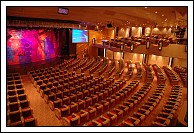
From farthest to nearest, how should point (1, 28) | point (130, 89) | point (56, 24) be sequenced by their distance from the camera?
point (56, 24)
point (130, 89)
point (1, 28)

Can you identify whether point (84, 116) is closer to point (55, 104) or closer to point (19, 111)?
point (55, 104)

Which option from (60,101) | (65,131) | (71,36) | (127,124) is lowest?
(127,124)

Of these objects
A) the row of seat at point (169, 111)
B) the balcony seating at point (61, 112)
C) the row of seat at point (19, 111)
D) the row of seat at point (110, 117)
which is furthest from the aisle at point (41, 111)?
the row of seat at point (169, 111)

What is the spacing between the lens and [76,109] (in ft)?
26.3

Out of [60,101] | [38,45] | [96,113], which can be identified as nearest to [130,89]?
[96,113]

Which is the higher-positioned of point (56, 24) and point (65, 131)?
point (56, 24)

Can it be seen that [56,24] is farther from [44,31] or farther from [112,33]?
[112,33]

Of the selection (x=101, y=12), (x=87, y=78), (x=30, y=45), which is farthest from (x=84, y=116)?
(x=30, y=45)

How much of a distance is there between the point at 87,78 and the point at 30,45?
889 cm

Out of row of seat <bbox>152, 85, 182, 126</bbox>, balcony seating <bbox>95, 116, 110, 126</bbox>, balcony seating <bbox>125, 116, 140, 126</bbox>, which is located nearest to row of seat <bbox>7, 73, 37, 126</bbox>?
balcony seating <bbox>95, 116, 110, 126</bbox>

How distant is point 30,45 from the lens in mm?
17750

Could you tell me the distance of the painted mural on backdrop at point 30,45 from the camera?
16172 mm

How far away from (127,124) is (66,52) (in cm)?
1679

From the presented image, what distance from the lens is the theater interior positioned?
23.9 feet
